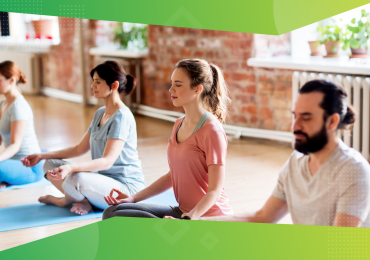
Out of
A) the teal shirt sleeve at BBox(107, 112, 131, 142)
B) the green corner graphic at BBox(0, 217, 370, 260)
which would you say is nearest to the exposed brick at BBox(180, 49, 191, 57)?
the teal shirt sleeve at BBox(107, 112, 131, 142)

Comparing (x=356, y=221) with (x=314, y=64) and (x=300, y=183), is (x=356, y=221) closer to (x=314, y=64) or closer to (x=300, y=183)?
(x=300, y=183)

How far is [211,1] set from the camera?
2318 mm

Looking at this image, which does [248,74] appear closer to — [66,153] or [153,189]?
[66,153]

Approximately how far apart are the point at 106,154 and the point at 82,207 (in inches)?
16.1

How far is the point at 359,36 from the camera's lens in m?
3.97

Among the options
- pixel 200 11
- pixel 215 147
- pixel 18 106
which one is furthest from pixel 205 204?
pixel 18 106

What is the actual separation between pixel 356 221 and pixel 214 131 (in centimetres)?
76

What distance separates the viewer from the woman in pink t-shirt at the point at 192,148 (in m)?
1.90

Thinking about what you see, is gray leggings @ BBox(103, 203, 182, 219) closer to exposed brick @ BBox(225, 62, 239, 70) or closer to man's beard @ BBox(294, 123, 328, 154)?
man's beard @ BBox(294, 123, 328, 154)

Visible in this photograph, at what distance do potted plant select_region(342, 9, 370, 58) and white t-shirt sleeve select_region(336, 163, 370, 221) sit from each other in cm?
298

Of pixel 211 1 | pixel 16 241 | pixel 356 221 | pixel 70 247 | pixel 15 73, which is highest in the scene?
pixel 211 1

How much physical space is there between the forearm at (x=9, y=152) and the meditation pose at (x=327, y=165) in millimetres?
2270

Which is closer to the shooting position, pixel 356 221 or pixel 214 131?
pixel 356 221

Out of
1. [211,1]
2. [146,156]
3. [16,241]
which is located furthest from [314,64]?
[16,241]
